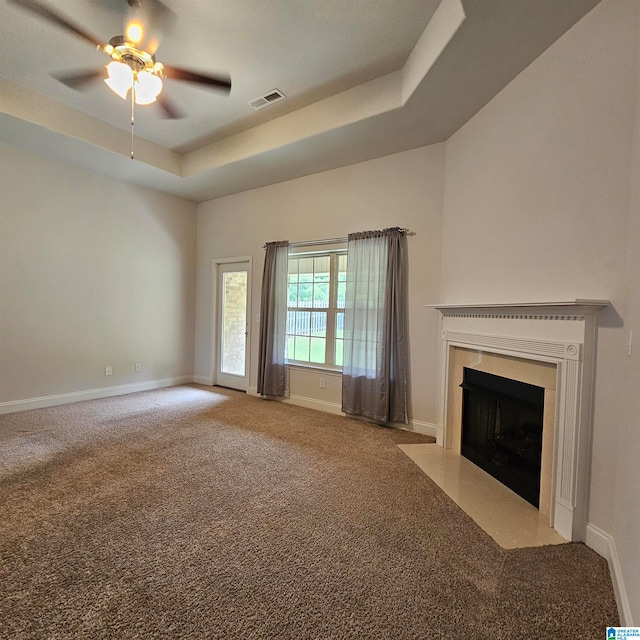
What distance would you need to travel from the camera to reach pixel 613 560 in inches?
64.7

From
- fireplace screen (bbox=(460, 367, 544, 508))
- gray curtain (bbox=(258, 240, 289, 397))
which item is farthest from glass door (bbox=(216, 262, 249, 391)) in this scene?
fireplace screen (bbox=(460, 367, 544, 508))

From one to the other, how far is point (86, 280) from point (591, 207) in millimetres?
5403

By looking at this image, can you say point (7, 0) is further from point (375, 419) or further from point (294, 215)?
point (375, 419)

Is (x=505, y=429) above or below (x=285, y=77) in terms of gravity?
below

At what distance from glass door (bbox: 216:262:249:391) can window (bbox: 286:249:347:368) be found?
0.93 meters

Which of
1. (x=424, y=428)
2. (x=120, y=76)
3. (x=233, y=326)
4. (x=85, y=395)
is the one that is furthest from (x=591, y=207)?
(x=85, y=395)

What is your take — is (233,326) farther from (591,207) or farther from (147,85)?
(591,207)

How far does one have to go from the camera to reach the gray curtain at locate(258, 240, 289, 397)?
4633mm

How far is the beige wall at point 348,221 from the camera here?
355 centimetres

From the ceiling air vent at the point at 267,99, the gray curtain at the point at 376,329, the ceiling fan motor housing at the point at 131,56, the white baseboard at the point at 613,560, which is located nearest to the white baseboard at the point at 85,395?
the gray curtain at the point at 376,329

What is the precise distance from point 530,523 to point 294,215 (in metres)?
4.08

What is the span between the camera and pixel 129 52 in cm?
230

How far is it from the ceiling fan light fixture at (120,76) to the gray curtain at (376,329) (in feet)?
8.17

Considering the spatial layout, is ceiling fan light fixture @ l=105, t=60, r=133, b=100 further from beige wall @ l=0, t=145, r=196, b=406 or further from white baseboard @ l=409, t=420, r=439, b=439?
white baseboard @ l=409, t=420, r=439, b=439
